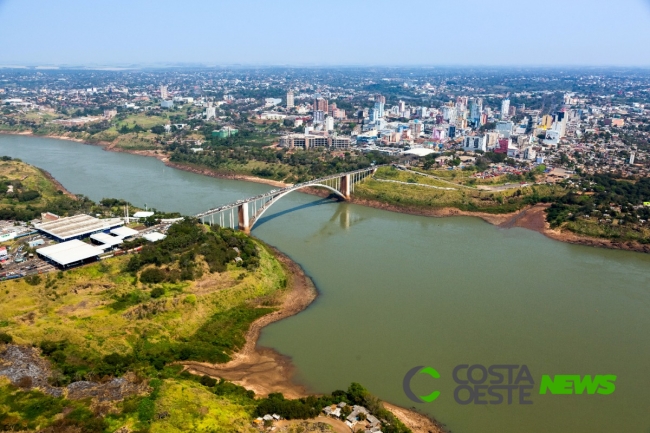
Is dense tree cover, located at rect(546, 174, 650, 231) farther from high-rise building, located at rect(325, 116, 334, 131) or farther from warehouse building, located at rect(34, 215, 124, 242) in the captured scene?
high-rise building, located at rect(325, 116, 334, 131)

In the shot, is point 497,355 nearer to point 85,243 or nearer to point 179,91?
point 85,243

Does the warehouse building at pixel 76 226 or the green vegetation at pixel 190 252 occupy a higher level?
the warehouse building at pixel 76 226

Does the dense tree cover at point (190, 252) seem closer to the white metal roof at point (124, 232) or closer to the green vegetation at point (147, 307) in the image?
the green vegetation at point (147, 307)

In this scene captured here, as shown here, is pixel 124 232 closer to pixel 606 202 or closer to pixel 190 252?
pixel 190 252

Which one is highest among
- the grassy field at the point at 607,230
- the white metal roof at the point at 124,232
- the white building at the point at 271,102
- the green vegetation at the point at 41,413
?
the white building at the point at 271,102

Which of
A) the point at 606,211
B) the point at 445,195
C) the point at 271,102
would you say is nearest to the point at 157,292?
the point at 445,195

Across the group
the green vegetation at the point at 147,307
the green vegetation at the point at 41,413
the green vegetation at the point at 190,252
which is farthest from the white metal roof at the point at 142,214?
the green vegetation at the point at 41,413

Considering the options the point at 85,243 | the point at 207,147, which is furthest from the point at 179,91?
the point at 85,243

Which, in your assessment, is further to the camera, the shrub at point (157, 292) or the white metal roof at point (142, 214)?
the white metal roof at point (142, 214)

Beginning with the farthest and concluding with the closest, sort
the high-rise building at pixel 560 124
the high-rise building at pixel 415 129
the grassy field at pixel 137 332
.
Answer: the high-rise building at pixel 415 129 → the high-rise building at pixel 560 124 → the grassy field at pixel 137 332
